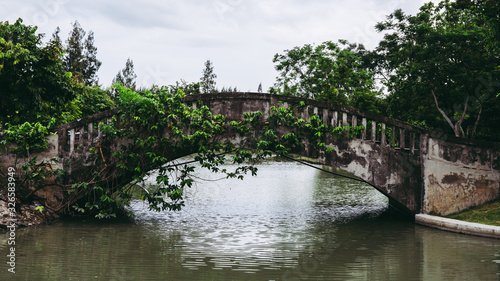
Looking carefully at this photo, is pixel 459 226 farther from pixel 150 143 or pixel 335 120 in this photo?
pixel 150 143

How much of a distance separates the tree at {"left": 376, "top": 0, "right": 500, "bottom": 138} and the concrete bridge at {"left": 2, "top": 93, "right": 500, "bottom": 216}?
281 centimetres

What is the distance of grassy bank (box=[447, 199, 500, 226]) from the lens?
30.2 feet

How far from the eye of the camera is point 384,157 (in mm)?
10055

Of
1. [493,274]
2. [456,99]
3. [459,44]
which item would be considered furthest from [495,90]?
[493,274]

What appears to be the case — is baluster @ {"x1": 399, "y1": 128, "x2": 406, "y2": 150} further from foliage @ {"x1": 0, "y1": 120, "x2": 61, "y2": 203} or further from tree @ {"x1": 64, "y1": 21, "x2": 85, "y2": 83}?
tree @ {"x1": 64, "y1": 21, "x2": 85, "y2": 83}

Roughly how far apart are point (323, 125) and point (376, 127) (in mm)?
1290

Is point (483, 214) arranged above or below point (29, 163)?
below

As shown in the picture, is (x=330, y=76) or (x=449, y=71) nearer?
(x=449, y=71)

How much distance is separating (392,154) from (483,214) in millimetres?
2152

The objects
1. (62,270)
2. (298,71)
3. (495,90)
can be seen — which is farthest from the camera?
(298,71)

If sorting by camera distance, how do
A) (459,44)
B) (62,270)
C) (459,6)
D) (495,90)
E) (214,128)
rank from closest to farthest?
(62,270) < (214,128) < (495,90) < (459,44) < (459,6)

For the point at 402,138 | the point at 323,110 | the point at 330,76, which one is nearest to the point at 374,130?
the point at 402,138

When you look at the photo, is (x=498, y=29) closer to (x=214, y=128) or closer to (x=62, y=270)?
(x=214, y=128)

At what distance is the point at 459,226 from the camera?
902cm
